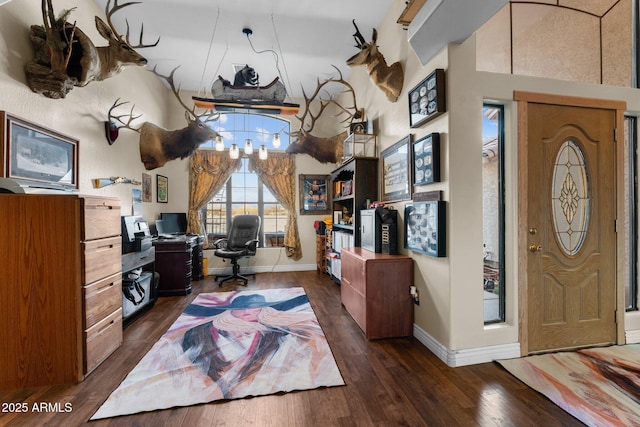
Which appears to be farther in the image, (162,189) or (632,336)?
(162,189)

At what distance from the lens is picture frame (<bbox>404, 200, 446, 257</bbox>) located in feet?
6.83

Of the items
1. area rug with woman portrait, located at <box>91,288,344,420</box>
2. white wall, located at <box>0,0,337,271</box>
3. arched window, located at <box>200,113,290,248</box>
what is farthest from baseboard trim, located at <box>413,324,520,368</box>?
arched window, located at <box>200,113,290,248</box>

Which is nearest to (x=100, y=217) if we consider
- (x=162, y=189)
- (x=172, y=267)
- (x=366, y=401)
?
(x=172, y=267)

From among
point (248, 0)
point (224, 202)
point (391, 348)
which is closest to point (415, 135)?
point (391, 348)

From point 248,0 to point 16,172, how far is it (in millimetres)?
2803

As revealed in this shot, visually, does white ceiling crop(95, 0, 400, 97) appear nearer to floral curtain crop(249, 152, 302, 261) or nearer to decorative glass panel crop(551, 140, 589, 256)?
floral curtain crop(249, 152, 302, 261)

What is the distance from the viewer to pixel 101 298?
208cm

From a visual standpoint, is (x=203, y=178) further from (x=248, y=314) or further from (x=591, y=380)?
(x=591, y=380)

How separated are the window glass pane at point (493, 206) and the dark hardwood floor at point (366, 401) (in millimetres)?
570

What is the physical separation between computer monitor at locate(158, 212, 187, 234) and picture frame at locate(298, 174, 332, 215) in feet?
7.54

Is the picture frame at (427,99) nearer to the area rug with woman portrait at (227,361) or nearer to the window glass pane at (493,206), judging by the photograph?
the window glass pane at (493,206)

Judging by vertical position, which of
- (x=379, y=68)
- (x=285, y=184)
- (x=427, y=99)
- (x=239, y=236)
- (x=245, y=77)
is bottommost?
(x=239, y=236)

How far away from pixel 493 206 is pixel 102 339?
3.49m

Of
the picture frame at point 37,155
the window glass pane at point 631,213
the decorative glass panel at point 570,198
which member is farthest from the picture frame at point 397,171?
the picture frame at point 37,155
